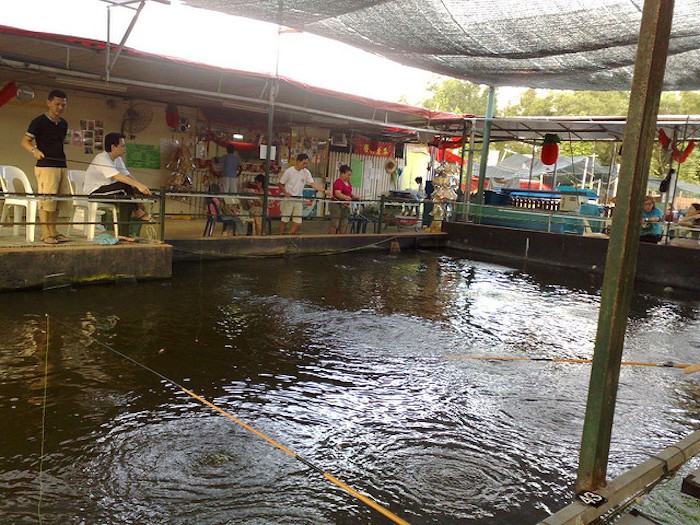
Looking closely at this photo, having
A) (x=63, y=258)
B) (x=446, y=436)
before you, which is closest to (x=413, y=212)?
(x=63, y=258)

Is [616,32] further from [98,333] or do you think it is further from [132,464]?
[132,464]

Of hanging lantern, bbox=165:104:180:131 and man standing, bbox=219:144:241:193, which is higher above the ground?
hanging lantern, bbox=165:104:180:131

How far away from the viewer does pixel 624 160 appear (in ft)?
10.1

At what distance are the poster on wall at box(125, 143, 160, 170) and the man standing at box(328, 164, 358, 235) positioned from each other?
4569 mm

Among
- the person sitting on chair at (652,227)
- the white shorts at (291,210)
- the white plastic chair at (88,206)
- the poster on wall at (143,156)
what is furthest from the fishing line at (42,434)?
the person sitting on chair at (652,227)

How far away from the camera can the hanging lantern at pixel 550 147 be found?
1672 cm

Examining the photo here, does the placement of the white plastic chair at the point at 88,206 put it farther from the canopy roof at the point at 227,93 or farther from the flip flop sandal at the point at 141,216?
the canopy roof at the point at 227,93

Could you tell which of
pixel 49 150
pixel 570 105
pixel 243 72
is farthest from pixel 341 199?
pixel 570 105

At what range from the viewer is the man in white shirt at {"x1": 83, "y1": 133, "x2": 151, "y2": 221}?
8.39 metres

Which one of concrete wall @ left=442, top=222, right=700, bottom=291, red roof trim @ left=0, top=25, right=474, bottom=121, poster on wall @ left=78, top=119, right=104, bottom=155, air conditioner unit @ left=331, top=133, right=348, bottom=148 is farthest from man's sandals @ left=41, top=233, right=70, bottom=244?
air conditioner unit @ left=331, top=133, right=348, bottom=148

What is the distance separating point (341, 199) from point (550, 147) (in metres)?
7.02

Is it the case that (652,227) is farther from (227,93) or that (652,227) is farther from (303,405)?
(303,405)

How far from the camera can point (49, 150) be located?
7898 mm

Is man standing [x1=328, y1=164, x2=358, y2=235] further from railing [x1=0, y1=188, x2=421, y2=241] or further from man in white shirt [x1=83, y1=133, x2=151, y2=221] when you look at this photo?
man in white shirt [x1=83, y1=133, x2=151, y2=221]
